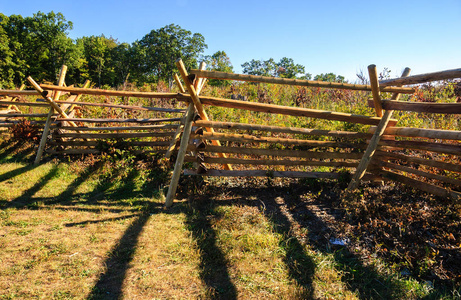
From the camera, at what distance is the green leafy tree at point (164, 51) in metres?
47.3

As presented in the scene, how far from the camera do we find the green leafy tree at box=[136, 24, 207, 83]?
4731 cm

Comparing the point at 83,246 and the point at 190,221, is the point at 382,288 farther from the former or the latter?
the point at 83,246

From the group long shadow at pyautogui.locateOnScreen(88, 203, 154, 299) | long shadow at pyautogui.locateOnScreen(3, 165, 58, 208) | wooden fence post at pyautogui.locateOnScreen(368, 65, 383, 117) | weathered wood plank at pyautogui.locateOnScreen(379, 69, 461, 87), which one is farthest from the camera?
long shadow at pyautogui.locateOnScreen(3, 165, 58, 208)

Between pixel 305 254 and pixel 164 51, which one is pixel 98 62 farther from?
pixel 305 254

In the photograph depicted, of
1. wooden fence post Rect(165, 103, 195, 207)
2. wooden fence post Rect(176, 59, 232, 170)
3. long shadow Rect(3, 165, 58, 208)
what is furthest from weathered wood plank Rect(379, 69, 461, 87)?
long shadow Rect(3, 165, 58, 208)

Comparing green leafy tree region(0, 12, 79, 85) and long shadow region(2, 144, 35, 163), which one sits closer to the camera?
long shadow region(2, 144, 35, 163)

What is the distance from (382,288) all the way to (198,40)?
180ft

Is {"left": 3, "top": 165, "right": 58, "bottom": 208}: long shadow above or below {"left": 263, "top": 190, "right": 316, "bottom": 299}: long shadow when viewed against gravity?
above

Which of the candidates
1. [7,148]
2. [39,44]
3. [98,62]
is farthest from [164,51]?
[7,148]

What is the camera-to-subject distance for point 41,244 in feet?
10.4

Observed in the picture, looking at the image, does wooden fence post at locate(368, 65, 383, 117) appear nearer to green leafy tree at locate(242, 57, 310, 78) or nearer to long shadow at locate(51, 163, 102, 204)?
long shadow at locate(51, 163, 102, 204)

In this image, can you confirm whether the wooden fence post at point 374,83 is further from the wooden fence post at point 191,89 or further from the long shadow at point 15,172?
the long shadow at point 15,172

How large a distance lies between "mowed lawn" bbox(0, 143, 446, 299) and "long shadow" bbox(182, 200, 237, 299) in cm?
1

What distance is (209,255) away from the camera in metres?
3.07
